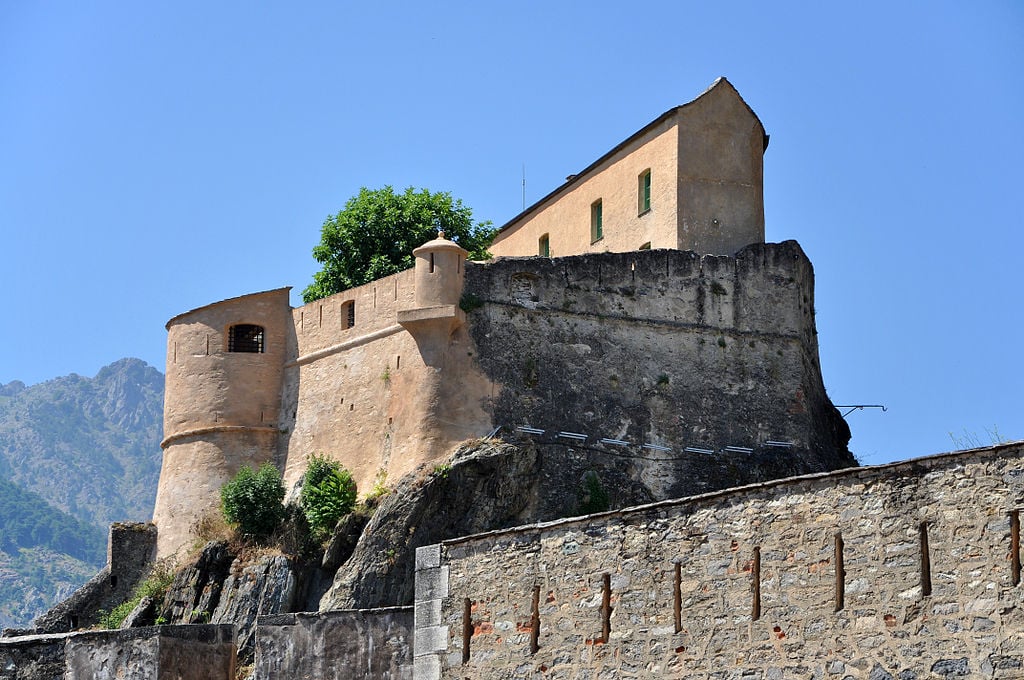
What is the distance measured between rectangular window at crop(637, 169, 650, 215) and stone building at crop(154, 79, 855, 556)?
0.05 meters

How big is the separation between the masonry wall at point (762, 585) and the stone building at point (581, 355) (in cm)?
1652

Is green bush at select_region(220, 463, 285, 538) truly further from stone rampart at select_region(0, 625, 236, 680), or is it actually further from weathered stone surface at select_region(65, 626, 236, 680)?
weathered stone surface at select_region(65, 626, 236, 680)

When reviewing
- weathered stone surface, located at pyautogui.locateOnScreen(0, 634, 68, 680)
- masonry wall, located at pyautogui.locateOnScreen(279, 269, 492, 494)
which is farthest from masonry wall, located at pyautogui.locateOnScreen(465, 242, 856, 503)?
weathered stone surface, located at pyautogui.locateOnScreen(0, 634, 68, 680)

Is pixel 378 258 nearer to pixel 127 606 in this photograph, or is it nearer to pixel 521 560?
pixel 127 606

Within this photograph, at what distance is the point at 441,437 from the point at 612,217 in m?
9.90

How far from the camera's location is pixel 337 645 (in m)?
23.7

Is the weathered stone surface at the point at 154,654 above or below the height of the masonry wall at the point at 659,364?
below

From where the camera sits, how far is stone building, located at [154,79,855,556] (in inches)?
1570

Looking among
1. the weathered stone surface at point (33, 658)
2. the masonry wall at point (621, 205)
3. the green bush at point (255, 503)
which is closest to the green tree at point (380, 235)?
the masonry wall at point (621, 205)

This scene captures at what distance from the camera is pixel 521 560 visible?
858 inches

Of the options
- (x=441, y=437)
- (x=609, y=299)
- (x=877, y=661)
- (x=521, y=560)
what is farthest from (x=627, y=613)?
(x=609, y=299)

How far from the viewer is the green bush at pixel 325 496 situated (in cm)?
3938

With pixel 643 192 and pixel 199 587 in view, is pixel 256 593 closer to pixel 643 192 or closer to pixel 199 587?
pixel 199 587

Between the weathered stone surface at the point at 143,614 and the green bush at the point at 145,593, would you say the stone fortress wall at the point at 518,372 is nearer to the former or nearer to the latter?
the green bush at the point at 145,593
